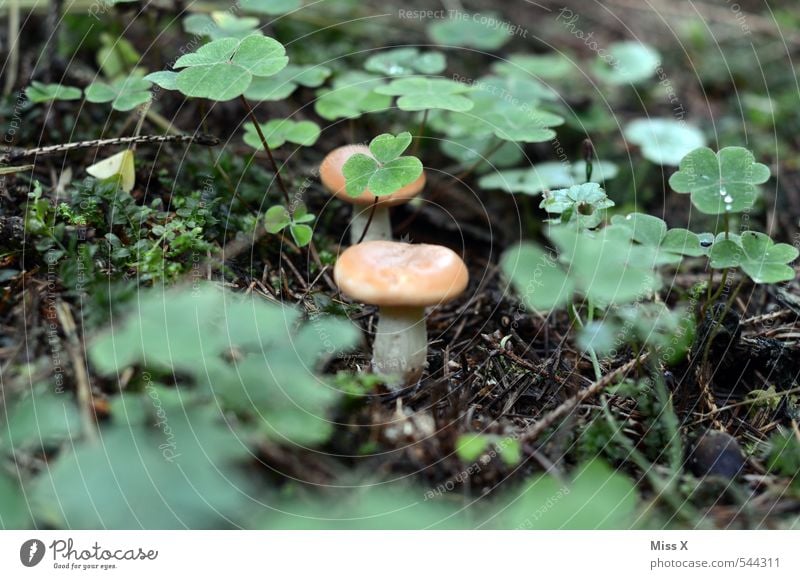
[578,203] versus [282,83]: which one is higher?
[282,83]

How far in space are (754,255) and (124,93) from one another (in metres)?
2.46

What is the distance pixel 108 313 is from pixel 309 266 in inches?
34.4

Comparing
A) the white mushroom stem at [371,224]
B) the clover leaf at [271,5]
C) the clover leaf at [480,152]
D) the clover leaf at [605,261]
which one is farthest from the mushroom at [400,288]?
the clover leaf at [271,5]

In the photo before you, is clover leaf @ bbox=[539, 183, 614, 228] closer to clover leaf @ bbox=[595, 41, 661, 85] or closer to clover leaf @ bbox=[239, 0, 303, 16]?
clover leaf @ bbox=[239, 0, 303, 16]

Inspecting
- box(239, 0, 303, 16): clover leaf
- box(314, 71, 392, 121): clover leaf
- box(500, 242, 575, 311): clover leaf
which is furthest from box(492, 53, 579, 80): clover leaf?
box(500, 242, 575, 311): clover leaf

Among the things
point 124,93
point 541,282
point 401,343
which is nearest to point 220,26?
point 124,93

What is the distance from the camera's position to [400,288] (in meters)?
1.90

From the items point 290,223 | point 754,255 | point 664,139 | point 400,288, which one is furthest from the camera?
point 664,139

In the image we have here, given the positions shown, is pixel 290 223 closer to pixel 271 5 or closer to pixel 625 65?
pixel 271 5

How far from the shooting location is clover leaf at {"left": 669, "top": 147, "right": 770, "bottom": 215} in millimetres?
2082

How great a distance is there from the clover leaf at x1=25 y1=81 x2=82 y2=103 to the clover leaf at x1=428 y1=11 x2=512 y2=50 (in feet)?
7.64
